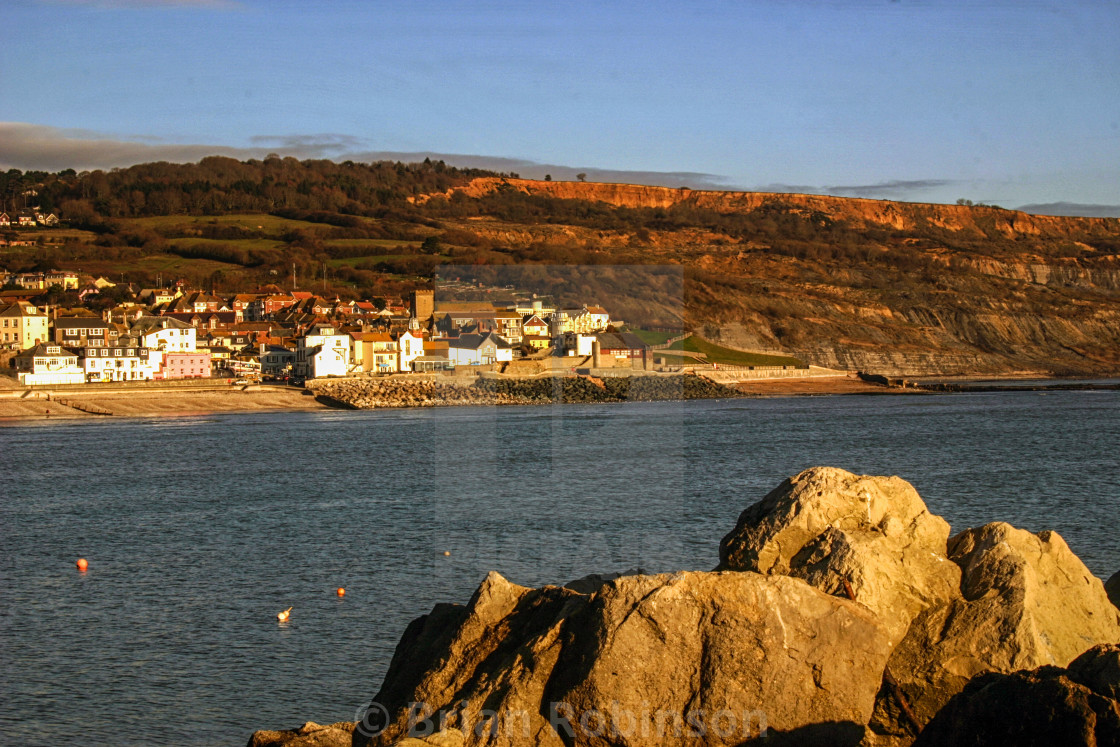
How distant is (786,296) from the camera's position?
4131 inches

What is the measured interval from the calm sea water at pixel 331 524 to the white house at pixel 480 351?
26.7 metres

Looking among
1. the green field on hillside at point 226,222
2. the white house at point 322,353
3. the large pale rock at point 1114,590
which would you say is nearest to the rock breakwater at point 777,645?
the large pale rock at point 1114,590

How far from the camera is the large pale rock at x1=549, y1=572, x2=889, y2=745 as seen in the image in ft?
22.1

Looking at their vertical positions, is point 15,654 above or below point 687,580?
below

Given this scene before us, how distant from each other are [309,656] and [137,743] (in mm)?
2430

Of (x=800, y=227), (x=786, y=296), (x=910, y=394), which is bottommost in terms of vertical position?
(x=910, y=394)

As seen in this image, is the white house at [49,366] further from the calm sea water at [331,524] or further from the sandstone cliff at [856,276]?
the sandstone cliff at [856,276]

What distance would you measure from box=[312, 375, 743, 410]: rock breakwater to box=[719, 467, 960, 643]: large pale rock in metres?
52.1

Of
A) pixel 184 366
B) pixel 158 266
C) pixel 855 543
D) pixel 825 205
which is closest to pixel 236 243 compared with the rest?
pixel 158 266

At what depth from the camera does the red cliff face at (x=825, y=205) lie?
18275cm

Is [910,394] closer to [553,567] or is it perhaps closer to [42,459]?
[42,459]

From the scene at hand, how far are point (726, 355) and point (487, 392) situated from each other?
91.3ft

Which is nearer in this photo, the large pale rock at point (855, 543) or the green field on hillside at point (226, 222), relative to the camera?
the large pale rock at point (855, 543)

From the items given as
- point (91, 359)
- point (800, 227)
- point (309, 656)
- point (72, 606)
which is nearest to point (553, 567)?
point (309, 656)
